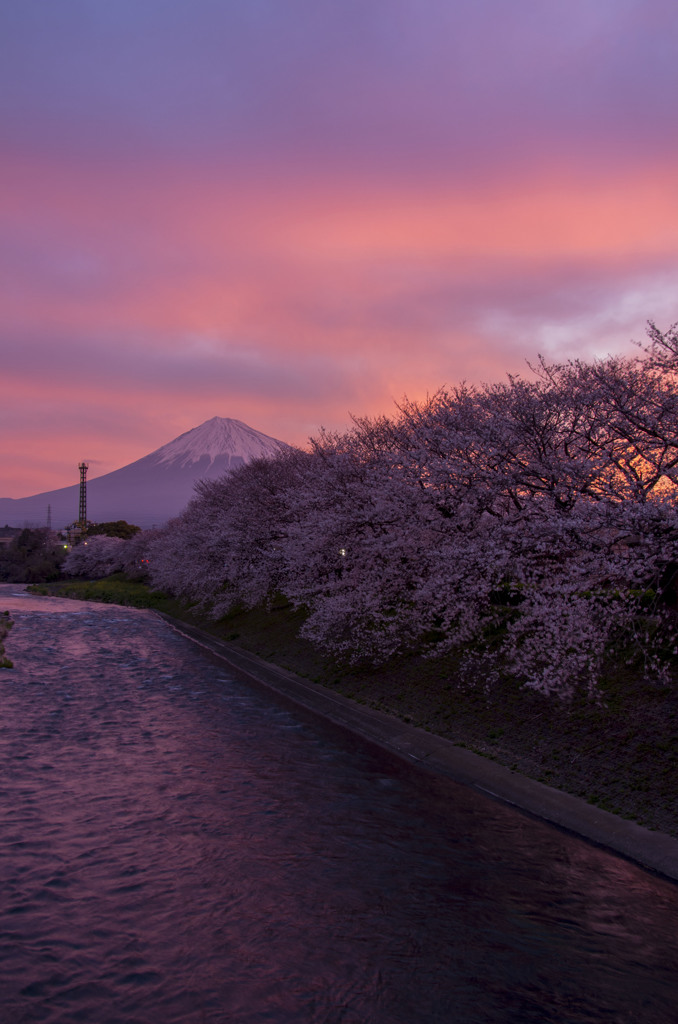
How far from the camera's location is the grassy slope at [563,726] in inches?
505

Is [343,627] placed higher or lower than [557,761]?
higher

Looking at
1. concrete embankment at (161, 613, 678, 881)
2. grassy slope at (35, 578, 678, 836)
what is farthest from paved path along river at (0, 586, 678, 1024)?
grassy slope at (35, 578, 678, 836)

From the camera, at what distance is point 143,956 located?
8469 mm

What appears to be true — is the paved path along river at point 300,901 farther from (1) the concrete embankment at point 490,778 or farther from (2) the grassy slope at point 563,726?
(2) the grassy slope at point 563,726

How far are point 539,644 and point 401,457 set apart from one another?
9.16 meters

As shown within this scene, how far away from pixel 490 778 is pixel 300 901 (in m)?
6.43

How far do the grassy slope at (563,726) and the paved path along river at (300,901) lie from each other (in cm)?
146

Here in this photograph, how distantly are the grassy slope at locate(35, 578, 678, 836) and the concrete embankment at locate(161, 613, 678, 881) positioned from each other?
0.99 ft

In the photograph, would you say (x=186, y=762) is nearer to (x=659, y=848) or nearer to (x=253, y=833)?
(x=253, y=833)

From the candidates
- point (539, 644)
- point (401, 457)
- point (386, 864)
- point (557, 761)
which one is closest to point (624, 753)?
point (557, 761)

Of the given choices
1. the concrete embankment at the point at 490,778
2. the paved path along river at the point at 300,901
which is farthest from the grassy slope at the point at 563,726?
the paved path along river at the point at 300,901

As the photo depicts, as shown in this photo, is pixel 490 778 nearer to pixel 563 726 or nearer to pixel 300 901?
pixel 563 726

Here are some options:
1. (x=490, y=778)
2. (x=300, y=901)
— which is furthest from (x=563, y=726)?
(x=300, y=901)

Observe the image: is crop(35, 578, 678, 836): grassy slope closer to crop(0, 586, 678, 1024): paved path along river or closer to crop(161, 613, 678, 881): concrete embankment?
crop(161, 613, 678, 881): concrete embankment
